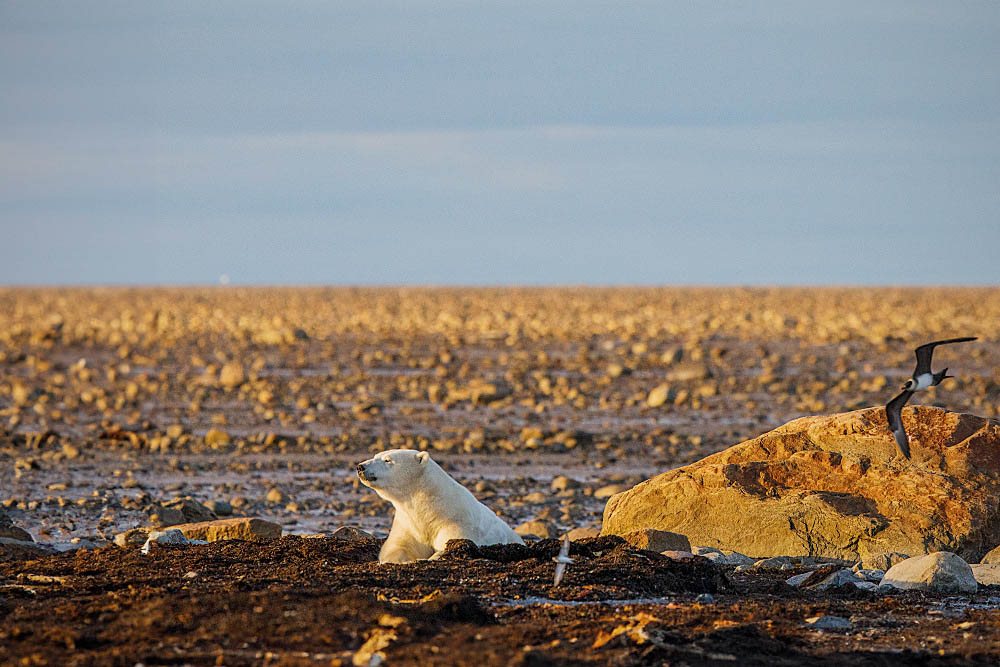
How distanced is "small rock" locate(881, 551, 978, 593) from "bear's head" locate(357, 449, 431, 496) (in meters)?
3.52

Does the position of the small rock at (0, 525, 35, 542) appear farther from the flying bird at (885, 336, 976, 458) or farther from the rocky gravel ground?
the flying bird at (885, 336, 976, 458)

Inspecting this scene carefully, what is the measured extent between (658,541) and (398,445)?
722 cm

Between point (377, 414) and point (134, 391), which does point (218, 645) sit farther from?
point (134, 391)

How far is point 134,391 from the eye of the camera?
76.9 ft

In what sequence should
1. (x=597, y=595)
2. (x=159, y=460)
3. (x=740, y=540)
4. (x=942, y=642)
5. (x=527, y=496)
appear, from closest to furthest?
(x=942, y=642) < (x=597, y=595) < (x=740, y=540) < (x=527, y=496) < (x=159, y=460)

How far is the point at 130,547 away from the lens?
1004 centimetres

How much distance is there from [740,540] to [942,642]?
3.78 m

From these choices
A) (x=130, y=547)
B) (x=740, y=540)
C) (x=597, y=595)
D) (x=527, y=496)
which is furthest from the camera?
(x=527, y=496)

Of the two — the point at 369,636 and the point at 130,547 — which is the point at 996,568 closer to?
the point at 369,636

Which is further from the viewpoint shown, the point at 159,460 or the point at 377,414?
the point at 377,414

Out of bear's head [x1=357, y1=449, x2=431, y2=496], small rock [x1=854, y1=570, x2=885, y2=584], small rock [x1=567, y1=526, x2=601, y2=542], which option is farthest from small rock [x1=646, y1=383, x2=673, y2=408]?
bear's head [x1=357, y1=449, x2=431, y2=496]

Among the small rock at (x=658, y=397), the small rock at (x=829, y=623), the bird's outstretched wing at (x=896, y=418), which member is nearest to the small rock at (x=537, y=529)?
the bird's outstretched wing at (x=896, y=418)

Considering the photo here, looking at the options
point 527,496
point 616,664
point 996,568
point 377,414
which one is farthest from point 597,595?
point 377,414

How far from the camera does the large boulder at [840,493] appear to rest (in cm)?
1070
